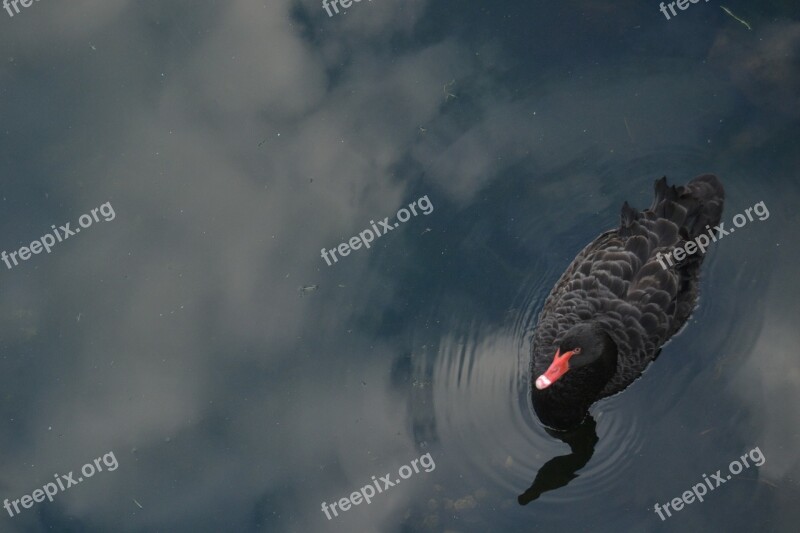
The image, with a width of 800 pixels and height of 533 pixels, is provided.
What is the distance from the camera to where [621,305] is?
20.7ft

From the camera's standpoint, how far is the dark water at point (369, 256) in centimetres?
676

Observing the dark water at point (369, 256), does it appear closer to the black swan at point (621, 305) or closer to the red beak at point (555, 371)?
the black swan at point (621, 305)

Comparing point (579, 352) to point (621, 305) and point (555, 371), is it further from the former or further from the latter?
point (621, 305)

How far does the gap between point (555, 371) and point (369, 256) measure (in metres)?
2.09

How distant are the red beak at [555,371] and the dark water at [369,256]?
36.8 inches

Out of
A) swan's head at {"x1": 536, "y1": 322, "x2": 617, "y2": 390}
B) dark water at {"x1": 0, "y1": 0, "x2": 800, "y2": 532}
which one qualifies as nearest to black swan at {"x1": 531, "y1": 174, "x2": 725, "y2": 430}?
swan's head at {"x1": 536, "y1": 322, "x2": 617, "y2": 390}

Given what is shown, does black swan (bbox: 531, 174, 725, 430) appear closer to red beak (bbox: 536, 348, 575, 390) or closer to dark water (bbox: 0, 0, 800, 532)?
red beak (bbox: 536, 348, 575, 390)

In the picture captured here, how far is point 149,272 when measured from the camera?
7.50 m

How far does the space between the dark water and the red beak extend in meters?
0.93

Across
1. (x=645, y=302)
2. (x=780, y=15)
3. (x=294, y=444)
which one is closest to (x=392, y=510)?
(x=294, y=444)

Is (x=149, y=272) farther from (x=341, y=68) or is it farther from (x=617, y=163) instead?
(x=617, y=163)

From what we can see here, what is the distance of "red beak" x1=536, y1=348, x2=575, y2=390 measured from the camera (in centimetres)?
597

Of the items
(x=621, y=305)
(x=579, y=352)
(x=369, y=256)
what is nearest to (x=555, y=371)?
(x=579, y=352)

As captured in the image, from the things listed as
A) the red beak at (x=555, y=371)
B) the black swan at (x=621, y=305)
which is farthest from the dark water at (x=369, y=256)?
the red beak at (x=555, y=371)
